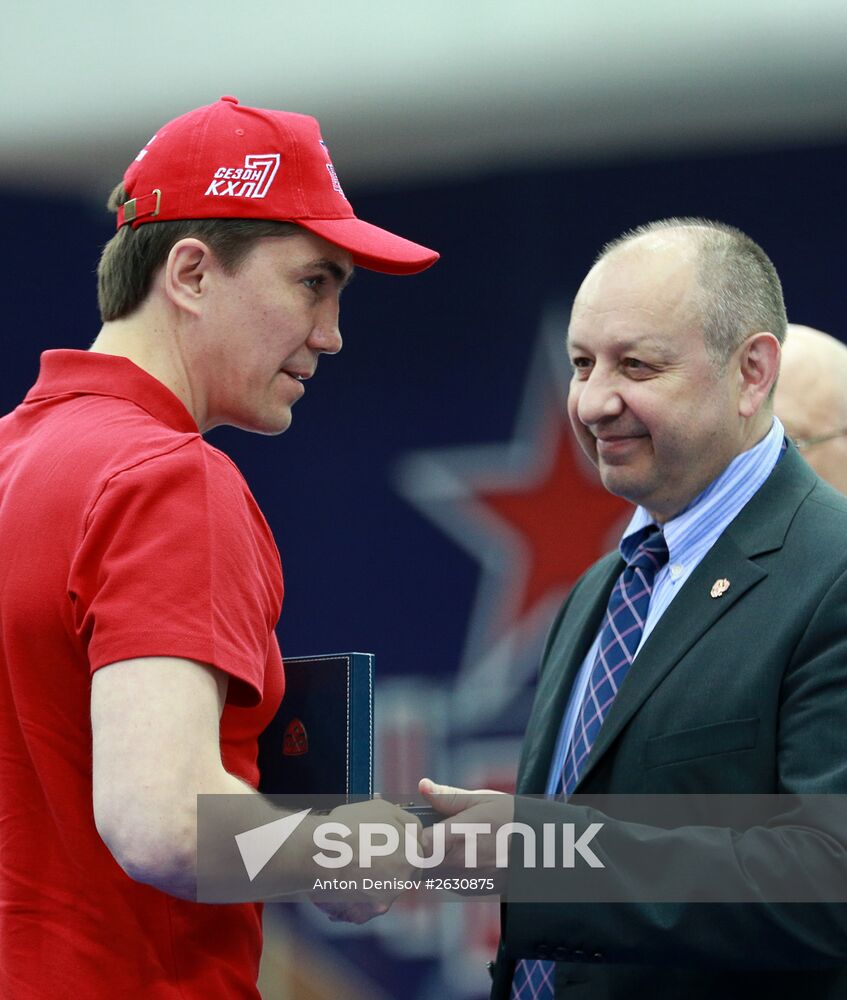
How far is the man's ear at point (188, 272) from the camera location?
1.63 m

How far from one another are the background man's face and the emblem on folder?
2.06ft

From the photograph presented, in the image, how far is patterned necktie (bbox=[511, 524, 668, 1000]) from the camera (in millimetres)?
1949

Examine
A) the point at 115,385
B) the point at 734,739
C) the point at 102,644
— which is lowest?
the point at 734,739

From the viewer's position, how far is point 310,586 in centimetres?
438

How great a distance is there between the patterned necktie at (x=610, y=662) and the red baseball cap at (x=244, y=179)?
24.6 inches

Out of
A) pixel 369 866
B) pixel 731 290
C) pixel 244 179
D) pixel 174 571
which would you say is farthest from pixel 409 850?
pixel 731 290

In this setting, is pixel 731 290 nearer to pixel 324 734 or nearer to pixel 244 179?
pixel 244 179


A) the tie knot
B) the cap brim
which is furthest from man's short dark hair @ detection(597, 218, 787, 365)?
the cap brim

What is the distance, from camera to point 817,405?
3.11 metres

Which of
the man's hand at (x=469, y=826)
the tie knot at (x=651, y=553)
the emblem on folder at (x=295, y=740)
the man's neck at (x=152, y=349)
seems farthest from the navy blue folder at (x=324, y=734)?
the tie knot at (x=651, y=553)

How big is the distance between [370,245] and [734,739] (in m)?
0.76

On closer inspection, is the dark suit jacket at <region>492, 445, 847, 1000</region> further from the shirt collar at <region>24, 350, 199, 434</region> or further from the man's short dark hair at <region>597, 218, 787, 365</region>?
the shirt collar at <region>24, 350, 199, 434</region>

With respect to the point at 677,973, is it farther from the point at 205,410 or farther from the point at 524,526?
the point at 524,526

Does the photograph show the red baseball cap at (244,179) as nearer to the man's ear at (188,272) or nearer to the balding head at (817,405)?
the man's ear at (188,272)
